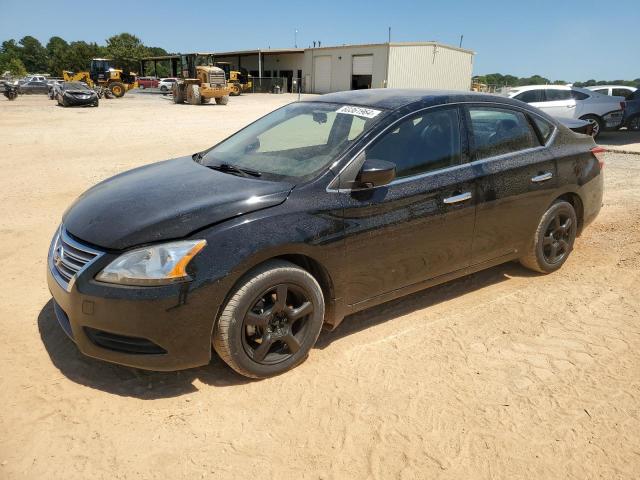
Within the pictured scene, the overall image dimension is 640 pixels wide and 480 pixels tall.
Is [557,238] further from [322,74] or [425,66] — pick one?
[322,74]

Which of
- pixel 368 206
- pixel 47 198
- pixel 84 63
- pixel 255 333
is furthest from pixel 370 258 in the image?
pixel 84 63

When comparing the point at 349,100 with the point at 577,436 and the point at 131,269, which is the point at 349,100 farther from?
the point at 577,436

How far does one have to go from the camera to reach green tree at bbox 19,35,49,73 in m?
108

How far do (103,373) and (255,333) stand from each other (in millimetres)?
981

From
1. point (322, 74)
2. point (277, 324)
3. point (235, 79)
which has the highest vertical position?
point (322, 74)

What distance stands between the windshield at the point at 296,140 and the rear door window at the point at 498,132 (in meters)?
0.91

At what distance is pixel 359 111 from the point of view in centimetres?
369

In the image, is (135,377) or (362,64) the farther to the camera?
(362,64)

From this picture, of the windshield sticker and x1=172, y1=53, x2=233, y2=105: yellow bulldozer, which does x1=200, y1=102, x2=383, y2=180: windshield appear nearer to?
the windshield sticker

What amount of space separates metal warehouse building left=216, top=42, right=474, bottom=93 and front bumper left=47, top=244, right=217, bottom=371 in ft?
130

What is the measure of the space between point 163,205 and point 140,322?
0.71 meters

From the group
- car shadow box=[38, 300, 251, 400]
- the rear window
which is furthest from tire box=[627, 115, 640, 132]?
car shadow box=[38, 300, 251, 400]

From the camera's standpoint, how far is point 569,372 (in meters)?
3.25

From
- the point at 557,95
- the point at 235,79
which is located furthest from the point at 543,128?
the point at 235,79
